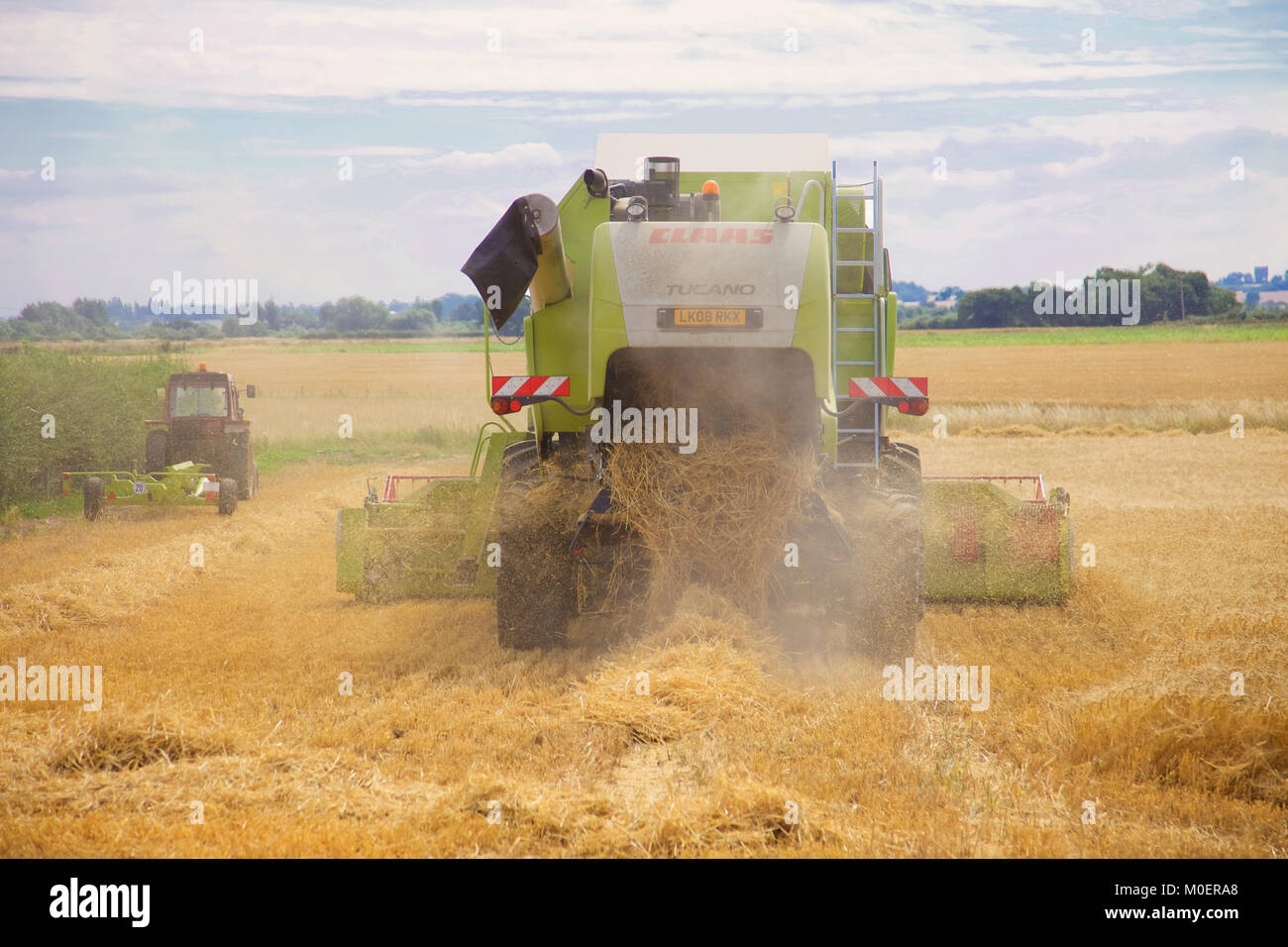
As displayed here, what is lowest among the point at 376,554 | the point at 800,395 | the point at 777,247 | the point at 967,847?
the point at 967,847

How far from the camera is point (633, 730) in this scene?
5.28 meters

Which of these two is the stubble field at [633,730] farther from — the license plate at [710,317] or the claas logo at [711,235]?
the claas logo at [711,235]

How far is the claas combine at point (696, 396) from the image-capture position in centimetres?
584

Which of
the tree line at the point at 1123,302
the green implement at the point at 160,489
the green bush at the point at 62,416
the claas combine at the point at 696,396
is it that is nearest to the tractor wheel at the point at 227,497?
the green implement at the point at 160,489

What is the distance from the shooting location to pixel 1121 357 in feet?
146

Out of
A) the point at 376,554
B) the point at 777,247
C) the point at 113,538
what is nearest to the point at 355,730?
the point at 376,554

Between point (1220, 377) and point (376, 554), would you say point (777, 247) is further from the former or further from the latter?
point (1220, 377)

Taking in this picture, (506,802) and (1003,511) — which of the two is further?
(1003,511)

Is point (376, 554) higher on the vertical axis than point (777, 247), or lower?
lower

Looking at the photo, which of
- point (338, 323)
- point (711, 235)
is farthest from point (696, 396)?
point (338, 323)

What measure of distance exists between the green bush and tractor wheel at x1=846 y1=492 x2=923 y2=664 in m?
12.5

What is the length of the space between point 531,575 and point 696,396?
1515 millimetres

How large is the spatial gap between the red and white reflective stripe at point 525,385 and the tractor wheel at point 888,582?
2060 millimetres

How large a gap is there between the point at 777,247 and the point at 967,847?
333cm
